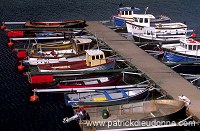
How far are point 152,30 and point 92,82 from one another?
21229 millimetres

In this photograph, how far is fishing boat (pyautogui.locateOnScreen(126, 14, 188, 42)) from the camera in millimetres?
61500

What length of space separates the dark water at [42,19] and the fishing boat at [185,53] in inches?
720

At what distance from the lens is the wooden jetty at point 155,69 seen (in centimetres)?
3975

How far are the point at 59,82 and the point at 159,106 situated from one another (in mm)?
13739

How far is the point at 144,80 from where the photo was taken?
150 ft

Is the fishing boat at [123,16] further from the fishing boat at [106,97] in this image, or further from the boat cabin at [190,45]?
the fishing boat at [106,97]

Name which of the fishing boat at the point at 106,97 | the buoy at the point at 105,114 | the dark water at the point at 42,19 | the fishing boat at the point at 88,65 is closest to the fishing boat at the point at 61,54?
the fishing boat at the point at 88,65

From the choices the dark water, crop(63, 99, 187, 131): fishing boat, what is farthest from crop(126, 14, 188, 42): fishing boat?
crop(63, 99, 187, 131): fishing boat

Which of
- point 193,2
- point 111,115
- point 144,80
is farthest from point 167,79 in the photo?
point 193,2

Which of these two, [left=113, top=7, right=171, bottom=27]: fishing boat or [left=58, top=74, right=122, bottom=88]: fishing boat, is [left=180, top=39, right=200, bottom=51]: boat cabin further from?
[left=113, top=7, right=171, bottom=27]: fishing boat

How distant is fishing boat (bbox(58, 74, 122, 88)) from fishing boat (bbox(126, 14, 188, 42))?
17344 millimetres

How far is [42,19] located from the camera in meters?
78.6

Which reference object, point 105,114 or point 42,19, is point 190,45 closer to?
point 105,114

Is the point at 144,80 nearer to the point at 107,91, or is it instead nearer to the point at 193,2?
the point at 107,91
